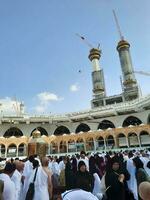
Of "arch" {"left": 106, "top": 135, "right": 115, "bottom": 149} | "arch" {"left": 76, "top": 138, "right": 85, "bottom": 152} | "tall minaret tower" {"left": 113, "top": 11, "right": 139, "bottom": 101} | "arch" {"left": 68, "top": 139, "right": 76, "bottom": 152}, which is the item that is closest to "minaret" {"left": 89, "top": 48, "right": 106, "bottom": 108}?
"tall minaret tower" {"left": 113, "top": 11, "right": 139, "bottom": 101}

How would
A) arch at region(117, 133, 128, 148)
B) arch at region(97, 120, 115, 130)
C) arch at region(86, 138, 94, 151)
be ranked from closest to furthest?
arch at region(117, 133, 128, 148) → arch at region(86, 138, 94, 151) → arch at region(97, 120, 115, 130)

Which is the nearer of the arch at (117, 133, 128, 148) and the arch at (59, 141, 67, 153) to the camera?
the arch at (117, 133, 128, 148)

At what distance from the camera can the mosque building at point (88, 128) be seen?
29.0 meters

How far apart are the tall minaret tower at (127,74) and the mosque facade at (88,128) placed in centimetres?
1057

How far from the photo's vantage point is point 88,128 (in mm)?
36062

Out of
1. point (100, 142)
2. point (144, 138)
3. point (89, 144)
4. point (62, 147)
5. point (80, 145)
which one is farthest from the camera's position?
point (100, 142)

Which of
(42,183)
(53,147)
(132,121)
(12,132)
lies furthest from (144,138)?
(42,183)

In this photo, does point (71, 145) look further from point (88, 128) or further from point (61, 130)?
point (61, 130)

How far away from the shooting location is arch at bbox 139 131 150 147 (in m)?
28.6

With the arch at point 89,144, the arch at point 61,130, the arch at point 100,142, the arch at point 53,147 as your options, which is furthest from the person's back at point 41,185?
the arch at point 61,130

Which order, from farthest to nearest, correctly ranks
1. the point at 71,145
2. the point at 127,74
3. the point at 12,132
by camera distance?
the point at 127,74 → the point at 12,132 → the point at 71,145

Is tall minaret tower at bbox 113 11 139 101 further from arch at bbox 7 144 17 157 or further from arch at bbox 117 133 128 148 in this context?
arch at bbox 7 144 17 157

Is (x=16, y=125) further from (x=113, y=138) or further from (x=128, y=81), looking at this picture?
(x=128, y=81)

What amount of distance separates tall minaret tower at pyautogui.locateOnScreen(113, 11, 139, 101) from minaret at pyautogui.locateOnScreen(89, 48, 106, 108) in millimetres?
4754
